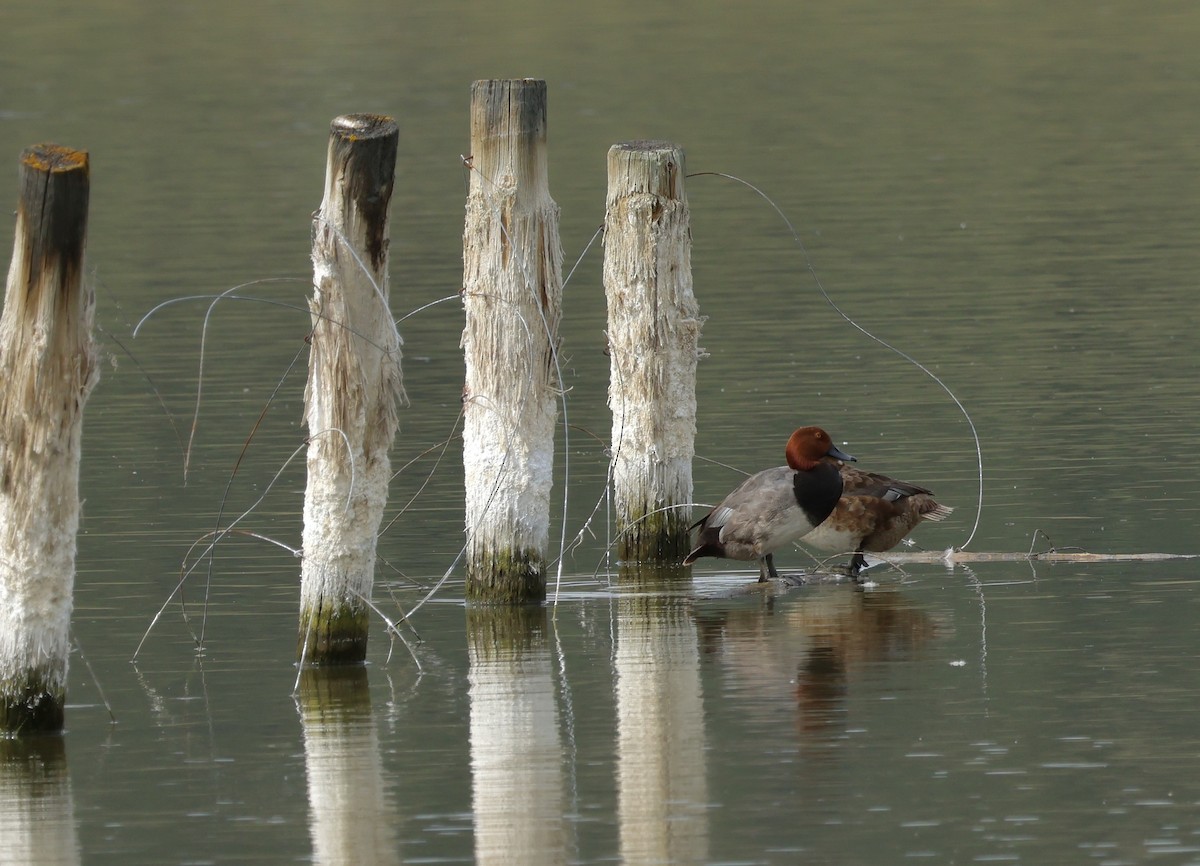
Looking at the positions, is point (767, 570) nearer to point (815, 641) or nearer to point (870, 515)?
point (870, 515)

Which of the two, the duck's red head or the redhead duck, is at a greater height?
the duck's red head

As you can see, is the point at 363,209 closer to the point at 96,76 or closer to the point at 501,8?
the point at 96,76

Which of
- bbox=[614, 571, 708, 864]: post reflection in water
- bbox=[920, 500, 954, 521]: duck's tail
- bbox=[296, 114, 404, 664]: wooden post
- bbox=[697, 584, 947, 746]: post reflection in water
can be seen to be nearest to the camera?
bbox=[614, 571, 708, 864]: post reflection in water

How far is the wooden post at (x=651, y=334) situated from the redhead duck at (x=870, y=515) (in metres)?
1.02

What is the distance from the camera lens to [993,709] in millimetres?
10766

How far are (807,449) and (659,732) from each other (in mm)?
3605

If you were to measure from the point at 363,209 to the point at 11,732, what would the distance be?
118 inches

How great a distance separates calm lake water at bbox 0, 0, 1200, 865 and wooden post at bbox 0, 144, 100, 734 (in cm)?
73

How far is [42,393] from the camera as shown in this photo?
403 inches

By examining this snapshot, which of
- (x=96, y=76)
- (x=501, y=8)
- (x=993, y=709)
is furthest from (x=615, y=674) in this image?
(x=501, y=8)

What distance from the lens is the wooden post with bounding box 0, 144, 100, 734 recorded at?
10.1 meters

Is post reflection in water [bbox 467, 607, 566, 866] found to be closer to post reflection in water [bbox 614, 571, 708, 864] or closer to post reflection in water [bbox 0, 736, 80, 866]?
post reflection in water [bbox 614, 571, 708, 864]

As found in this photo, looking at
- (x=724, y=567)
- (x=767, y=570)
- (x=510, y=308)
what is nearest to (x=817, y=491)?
(x=767, y=570)

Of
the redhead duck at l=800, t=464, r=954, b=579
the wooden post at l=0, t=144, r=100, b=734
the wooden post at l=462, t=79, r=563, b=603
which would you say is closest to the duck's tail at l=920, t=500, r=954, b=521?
the redhead duck at l=800, t=464, r=954, b=579
